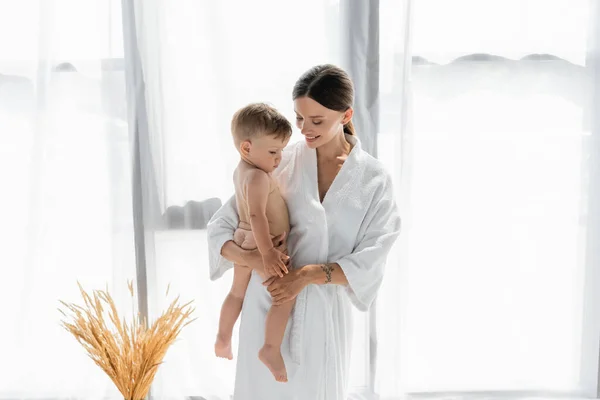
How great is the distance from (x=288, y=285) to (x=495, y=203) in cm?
109

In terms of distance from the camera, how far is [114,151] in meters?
2.38

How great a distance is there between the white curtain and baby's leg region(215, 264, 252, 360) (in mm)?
448

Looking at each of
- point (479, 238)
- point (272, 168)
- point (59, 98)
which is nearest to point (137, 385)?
point (272, 168)

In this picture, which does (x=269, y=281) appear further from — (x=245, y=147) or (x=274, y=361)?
(x=245, y=147)

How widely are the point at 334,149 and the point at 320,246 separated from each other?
0.29 m

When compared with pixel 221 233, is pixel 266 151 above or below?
above

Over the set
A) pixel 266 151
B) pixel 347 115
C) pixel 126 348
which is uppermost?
pixel 347 115

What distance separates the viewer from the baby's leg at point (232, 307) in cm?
192

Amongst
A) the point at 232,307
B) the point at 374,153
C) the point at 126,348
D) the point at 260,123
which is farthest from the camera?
the point at 374,153

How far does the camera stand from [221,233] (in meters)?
1.88

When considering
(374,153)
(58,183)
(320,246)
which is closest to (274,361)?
(320,246)

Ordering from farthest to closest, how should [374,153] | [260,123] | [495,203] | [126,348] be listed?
[495,203] < [374,153] < [126,348] < [260,123]

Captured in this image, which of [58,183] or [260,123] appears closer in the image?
[260,123]

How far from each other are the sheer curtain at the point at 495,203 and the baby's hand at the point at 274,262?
780 millimetres
